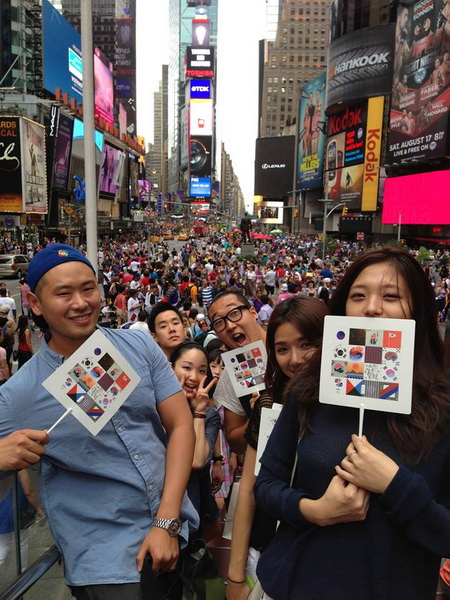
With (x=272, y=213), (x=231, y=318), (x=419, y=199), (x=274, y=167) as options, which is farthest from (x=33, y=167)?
(x=272, y=213)

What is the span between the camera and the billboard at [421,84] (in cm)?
4306

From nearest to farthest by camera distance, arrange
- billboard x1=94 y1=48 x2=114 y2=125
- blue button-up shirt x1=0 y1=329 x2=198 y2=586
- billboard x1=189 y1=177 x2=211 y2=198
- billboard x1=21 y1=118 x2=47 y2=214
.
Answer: blue button-up shirt x1=0 y1=329 x2=198 y2=586 < billboard x1=21 y1=118 x2=47 y2=214 < billboard x1=94 y1=48 x2=114 y2=125 < billboard x1=189 y1=177 x2=211 y2=198

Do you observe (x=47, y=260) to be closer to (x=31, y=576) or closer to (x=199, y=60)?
(x=31, y=576)

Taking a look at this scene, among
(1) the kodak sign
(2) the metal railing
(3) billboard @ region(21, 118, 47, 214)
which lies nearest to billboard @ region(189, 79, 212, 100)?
(1) the kodak sign

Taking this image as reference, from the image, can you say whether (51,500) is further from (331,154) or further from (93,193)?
(331,154)

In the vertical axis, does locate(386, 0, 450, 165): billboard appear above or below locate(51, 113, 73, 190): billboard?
above

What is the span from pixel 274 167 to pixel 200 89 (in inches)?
3139

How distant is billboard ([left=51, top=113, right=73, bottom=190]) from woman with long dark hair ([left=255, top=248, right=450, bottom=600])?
48685 millimetres

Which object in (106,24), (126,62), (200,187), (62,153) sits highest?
(106,24)

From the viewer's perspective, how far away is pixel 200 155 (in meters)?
167

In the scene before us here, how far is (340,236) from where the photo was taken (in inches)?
3039

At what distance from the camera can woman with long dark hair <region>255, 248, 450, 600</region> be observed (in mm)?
1521

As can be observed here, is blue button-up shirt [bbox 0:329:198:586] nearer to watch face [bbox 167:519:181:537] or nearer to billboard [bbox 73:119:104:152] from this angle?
watch face [bbox 167:519:181:537]

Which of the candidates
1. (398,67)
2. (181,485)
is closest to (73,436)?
(181,485)
